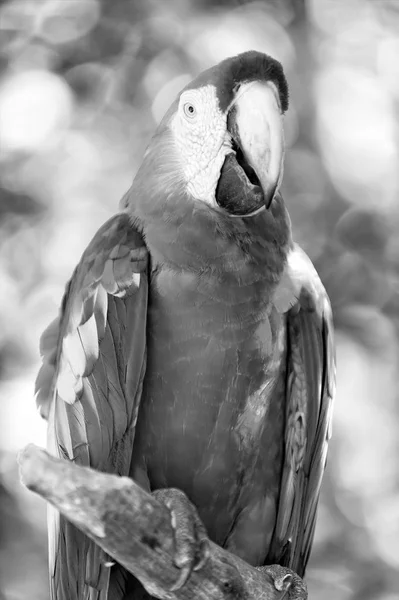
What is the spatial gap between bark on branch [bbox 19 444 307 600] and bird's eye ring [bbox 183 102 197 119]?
931 mm

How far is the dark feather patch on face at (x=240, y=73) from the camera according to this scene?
1734 millimetres

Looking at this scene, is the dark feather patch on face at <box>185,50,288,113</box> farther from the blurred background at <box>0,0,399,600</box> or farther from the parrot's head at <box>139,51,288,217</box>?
the blurred background at <box>0,0,399,600</box>

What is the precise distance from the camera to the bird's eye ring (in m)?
1.82

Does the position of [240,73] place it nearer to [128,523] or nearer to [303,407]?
[303,407]

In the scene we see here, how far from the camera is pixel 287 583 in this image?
1748mm

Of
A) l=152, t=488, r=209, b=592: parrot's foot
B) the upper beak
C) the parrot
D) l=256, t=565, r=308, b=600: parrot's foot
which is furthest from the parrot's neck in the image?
l=256, t=565, r=308, b=600: parrot's foot

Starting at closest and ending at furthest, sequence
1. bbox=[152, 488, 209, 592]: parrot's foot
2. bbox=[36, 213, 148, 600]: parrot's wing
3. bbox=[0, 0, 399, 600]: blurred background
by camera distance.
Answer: bbox=[152, 488, 209, 592]: parrot's foot < bbox=[36, 213, 148, 600]: parrot's wing < bbox=[0, 0, 399, 600]: blurred background

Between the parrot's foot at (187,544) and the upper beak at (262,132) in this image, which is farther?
the upper beak at (262,132)

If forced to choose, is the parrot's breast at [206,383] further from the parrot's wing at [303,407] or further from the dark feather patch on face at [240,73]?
the dark feather patch on face at [240,73]

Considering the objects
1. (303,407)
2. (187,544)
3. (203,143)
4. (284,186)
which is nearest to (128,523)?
(187,544)

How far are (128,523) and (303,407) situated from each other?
2.64 feet

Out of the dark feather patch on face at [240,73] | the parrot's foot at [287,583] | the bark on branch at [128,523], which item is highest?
the dark feather patch on face at [240,73]

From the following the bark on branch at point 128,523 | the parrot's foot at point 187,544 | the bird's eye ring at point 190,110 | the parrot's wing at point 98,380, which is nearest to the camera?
the bark on branch at point 128,523

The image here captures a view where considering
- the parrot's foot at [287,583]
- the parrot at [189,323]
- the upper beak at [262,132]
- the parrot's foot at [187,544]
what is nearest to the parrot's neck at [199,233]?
the parrot at [189,323]
